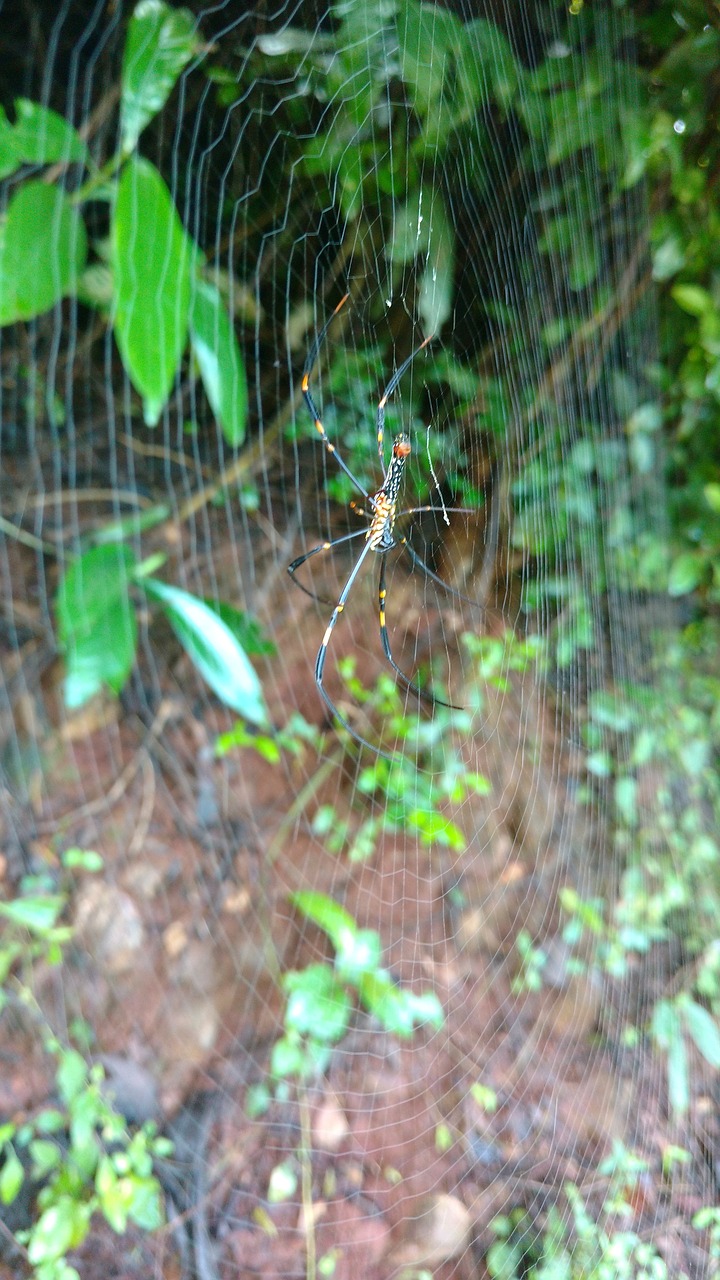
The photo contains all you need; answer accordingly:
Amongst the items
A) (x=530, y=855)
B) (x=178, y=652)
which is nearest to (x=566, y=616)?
(x=530, y=855)

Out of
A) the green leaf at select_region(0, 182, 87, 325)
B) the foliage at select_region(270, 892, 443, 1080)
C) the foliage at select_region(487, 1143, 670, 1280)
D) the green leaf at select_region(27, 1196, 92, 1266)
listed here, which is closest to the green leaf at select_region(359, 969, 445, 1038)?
the foliage at select_region(270, 892, 443, 1080)

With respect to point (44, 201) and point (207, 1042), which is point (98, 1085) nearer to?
point (207, 1042)

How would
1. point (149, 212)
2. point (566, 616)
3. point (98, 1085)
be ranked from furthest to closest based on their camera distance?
1. point (566, 616)
2. point (98, 1085)
3. point (149, 212)

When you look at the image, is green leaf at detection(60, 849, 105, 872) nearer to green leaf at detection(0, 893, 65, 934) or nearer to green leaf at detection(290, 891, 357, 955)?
green leaf at detection(0, 893, 65, 934)

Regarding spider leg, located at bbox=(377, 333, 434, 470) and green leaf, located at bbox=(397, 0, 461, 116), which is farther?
→ spider leg, located at bbox=(377, 333, 434, 470)

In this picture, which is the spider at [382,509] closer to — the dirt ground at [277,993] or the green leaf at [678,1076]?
the dirt ground at [277,993]

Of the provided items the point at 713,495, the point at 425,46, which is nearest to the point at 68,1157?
the point at 425,46
